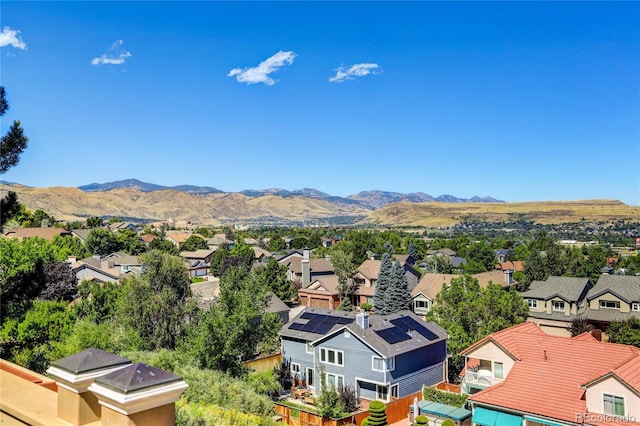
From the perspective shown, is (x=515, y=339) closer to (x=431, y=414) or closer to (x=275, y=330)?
(x=431, y=414)

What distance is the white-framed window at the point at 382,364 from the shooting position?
81.0 ft

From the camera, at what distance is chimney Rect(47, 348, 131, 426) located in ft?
11.1

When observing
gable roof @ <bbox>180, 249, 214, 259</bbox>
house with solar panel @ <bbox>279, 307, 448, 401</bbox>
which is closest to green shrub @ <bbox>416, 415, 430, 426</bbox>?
house with solar panel @ <bbox>279, 307, 448, 401</bbox>

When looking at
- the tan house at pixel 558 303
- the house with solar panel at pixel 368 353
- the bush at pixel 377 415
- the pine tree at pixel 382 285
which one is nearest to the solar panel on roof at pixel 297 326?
the house with solar panel at pixel 368 353

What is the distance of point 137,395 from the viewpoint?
9.85 feet

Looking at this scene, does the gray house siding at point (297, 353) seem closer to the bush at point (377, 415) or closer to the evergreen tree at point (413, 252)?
the bush at point (377, 415)

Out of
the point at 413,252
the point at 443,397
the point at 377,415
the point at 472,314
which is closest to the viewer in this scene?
the point at 377,415

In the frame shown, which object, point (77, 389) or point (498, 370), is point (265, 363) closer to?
point (498, 370)

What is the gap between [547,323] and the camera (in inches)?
1586

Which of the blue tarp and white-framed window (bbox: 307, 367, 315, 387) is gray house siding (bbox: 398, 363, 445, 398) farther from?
the blue tarp

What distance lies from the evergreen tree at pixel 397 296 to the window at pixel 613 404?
28378 mm

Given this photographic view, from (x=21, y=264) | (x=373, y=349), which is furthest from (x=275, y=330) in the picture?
(x=21, y=264)

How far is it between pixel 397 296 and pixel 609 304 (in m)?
17.1

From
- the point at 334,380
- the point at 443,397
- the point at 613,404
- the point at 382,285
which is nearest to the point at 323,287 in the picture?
the point at 382,285
